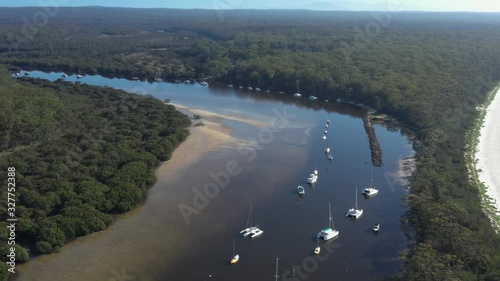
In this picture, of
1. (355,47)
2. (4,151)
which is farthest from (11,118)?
(355,47)

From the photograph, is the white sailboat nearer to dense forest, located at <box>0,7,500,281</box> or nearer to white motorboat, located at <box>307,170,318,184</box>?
white motorboat, located at <box>307,170,318,184</box>

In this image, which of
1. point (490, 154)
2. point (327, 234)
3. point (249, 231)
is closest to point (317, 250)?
point (327, 234)

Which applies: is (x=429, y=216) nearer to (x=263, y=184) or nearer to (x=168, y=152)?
(x=263, y=184)

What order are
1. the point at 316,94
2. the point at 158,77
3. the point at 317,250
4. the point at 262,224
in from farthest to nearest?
the point at 158,77 → the point at 316,94 → the point at 262,224 → the point at 317,250

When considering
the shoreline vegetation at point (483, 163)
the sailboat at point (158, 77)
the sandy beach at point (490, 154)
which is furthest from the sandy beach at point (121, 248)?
the sailboat at point (158, 77)

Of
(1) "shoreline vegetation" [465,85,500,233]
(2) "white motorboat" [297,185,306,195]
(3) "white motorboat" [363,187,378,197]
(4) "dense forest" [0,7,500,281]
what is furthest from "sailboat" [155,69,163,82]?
(3) "white motorboat" [363,187,378,197]

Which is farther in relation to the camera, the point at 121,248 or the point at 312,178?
the point at 312,178

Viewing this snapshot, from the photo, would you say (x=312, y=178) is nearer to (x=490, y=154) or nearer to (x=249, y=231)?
(x=249, y=231)

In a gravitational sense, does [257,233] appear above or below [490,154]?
below
